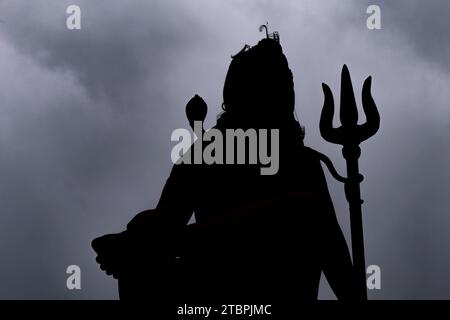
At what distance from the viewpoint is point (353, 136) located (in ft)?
10.8

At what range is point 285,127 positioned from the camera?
4.12 meters

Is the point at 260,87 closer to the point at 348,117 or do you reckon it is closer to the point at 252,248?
the point at 348,117

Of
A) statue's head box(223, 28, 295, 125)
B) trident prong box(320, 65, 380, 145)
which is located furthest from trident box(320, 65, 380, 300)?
statue's head box(223, 28, 295, 125)

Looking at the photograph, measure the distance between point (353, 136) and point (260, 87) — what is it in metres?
1.11

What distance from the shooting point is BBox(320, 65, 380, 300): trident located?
9.92 feet

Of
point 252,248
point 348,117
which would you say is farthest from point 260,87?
point 252,248

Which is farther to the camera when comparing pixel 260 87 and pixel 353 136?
pixel 260 87

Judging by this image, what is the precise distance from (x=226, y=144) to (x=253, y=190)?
397mm

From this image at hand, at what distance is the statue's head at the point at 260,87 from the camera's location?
4.15m

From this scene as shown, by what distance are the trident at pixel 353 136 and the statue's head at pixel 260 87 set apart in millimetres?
712

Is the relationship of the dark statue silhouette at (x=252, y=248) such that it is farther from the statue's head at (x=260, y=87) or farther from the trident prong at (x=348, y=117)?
the statue's head at (x=260, y=87)
